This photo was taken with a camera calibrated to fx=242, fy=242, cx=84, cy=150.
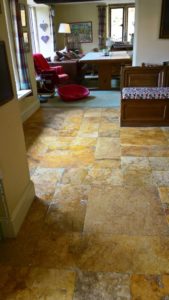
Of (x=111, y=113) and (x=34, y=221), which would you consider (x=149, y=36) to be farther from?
(x=34, y=221)

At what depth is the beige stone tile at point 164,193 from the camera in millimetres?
2007

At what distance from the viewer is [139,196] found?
6.78 feet

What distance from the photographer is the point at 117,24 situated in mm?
9680

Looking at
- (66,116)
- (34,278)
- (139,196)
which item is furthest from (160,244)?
(66,116)

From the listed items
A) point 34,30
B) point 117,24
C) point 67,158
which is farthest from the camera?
point 117,24

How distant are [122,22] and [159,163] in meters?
8.75

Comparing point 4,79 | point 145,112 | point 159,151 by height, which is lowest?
point 159,151

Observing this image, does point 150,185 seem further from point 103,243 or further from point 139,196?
point 103,243

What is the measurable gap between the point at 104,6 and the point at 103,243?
9.75 m

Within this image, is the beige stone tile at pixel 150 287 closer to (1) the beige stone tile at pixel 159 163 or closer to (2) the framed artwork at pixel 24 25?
(1) the beige stone tile at pixel 159 163

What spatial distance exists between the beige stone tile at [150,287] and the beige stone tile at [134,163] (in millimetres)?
1225

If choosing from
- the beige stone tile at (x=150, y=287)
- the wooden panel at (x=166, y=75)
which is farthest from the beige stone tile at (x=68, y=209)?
the wooden panel at (x=166, y=75)

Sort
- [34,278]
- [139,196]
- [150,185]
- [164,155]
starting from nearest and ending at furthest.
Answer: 1. [34,278]
2. [139,196]
3. [150,185]
4. [164,155]

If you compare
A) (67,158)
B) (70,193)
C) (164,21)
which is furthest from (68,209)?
(164,21)
